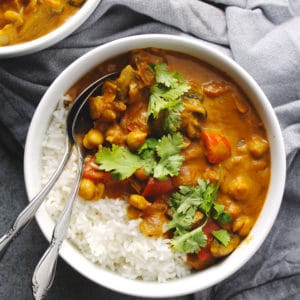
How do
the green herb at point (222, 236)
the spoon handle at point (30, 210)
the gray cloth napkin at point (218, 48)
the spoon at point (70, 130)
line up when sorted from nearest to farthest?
1. the spoon handle at point (30, 210)
2. the spoon at point (70, 130)
3. the green herb at point (222, 236)
4. the gray cloth napkin at point (218, 48)

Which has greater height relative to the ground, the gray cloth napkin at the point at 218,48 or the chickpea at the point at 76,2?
the chickpea at the point at 76,2

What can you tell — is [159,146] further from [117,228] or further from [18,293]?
[18,293]

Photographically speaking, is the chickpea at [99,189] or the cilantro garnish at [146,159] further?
the chickpea at [99,189]

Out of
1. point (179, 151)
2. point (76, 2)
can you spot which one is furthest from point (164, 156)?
point (76, 2)

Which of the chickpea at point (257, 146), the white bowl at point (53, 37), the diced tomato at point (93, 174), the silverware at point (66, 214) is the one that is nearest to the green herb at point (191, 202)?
the chickpea at point (257, 146)

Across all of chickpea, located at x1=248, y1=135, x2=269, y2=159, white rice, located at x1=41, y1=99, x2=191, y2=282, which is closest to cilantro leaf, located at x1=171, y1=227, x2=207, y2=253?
white rice, located at x1=41, y1=99, x2=191, y2=282

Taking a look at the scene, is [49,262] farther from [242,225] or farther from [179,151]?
[242,225]

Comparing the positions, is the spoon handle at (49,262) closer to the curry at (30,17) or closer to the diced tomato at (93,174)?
the diced tomato at (93,174)
